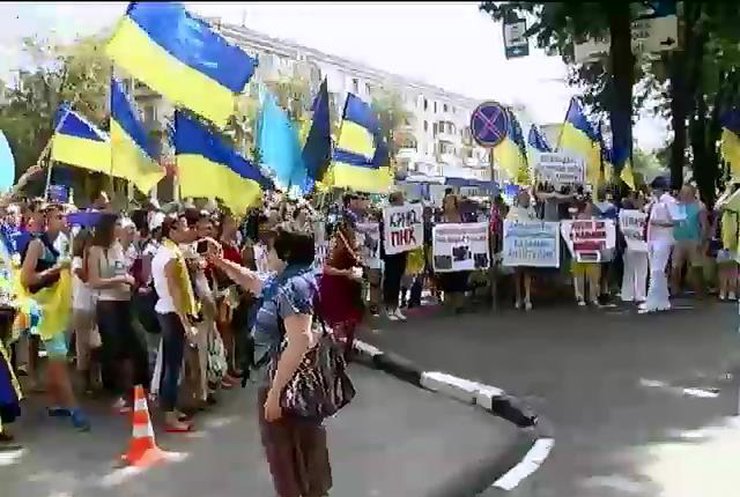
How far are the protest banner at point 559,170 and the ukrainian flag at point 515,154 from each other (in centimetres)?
120

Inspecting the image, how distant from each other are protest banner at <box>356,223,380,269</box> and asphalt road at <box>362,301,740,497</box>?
1.10m

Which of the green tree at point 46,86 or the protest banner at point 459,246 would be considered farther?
the green tree at point 46,86

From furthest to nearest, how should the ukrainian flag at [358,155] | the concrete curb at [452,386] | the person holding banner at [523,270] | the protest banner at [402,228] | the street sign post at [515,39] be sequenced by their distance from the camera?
1. the street sign post at [515,39]
2. the ukrainian flag at [358,155]
3. the person holding banner at [523,270]
4. the protest banner at [402,228]
5. the concrete curb at [452,386]

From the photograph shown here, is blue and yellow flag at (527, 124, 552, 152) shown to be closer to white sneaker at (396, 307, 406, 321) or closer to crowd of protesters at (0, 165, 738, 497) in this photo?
white sneaker at (396, 307, 406, 321)

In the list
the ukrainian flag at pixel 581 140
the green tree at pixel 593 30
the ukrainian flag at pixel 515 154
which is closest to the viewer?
the green tree at pixel 593 30

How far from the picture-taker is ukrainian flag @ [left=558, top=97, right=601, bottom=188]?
20842mm

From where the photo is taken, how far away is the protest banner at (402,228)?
54.5 ft

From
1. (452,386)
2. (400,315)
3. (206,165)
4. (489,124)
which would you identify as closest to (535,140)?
(489,124)

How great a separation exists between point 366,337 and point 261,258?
113 inches

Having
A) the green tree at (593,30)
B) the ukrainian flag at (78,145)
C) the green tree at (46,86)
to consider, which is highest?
the green tree at (46,86)

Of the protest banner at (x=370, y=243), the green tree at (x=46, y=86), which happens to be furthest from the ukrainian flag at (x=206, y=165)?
the green tree at (x=46, y=86)

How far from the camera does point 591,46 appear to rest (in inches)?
819

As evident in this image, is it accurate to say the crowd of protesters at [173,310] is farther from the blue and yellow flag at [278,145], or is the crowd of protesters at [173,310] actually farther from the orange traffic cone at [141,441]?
the orange traffic cone at [141,441]

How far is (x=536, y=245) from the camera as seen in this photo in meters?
16.9
